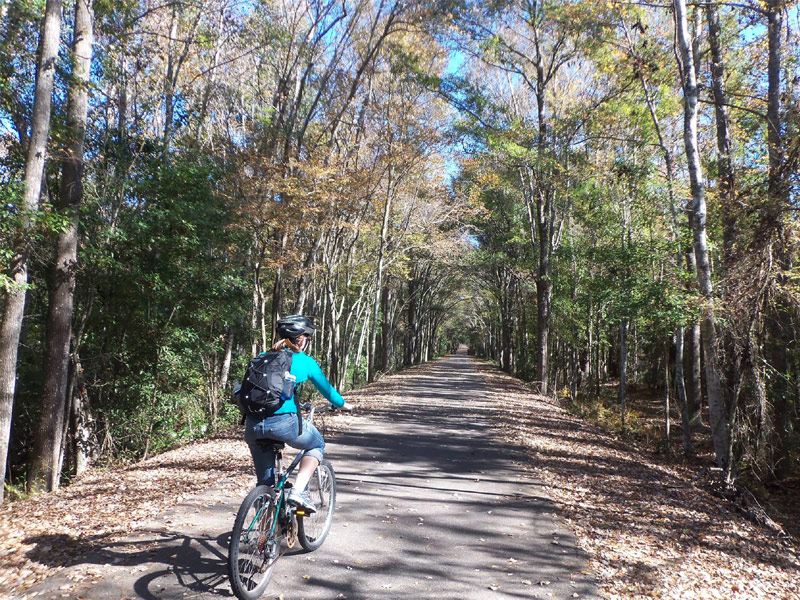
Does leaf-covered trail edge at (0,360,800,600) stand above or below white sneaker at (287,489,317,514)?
below

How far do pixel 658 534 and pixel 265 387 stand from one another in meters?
4.46

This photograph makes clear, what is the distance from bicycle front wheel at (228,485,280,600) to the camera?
119 inches

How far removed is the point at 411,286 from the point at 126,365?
26.7m

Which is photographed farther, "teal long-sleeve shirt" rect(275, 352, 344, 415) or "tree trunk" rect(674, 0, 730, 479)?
"tree trunk" rect(674, 0, 730, 479)

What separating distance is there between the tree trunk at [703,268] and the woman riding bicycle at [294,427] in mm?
6497

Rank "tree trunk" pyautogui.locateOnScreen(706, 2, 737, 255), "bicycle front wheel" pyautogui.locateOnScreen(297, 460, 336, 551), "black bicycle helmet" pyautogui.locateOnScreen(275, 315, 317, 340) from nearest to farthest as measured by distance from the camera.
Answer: "black bicycle helmet" pyautogui.locateOnScreen(275, 315, 317, 340)
"bicycle front wheel" pyautogui.locateOnScreen(297, 460, 336, 551)
"tree trunk" pyautogui.locateOnScreen(706, 2, 737, 255)

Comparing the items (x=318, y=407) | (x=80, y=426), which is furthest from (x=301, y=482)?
(x=80, y=426)

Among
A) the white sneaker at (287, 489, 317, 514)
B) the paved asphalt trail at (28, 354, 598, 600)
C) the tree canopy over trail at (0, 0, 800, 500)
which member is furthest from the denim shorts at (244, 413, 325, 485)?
the tree canopy over trail at (0, 0, 800, 500)

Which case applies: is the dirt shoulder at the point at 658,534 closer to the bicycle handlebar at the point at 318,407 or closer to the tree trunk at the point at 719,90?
the bicycle handlebar at the point at 318,407

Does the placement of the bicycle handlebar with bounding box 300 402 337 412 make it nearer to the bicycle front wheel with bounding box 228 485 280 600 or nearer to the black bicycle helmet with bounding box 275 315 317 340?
the black bicycle helmet with bounding box 275 315 317 340

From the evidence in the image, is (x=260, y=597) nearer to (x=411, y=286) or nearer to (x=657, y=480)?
(x=657, y=480)

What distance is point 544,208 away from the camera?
19625 millimetres

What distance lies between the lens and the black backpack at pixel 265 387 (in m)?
3.37

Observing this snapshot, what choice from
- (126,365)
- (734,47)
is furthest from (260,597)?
(734,47)
